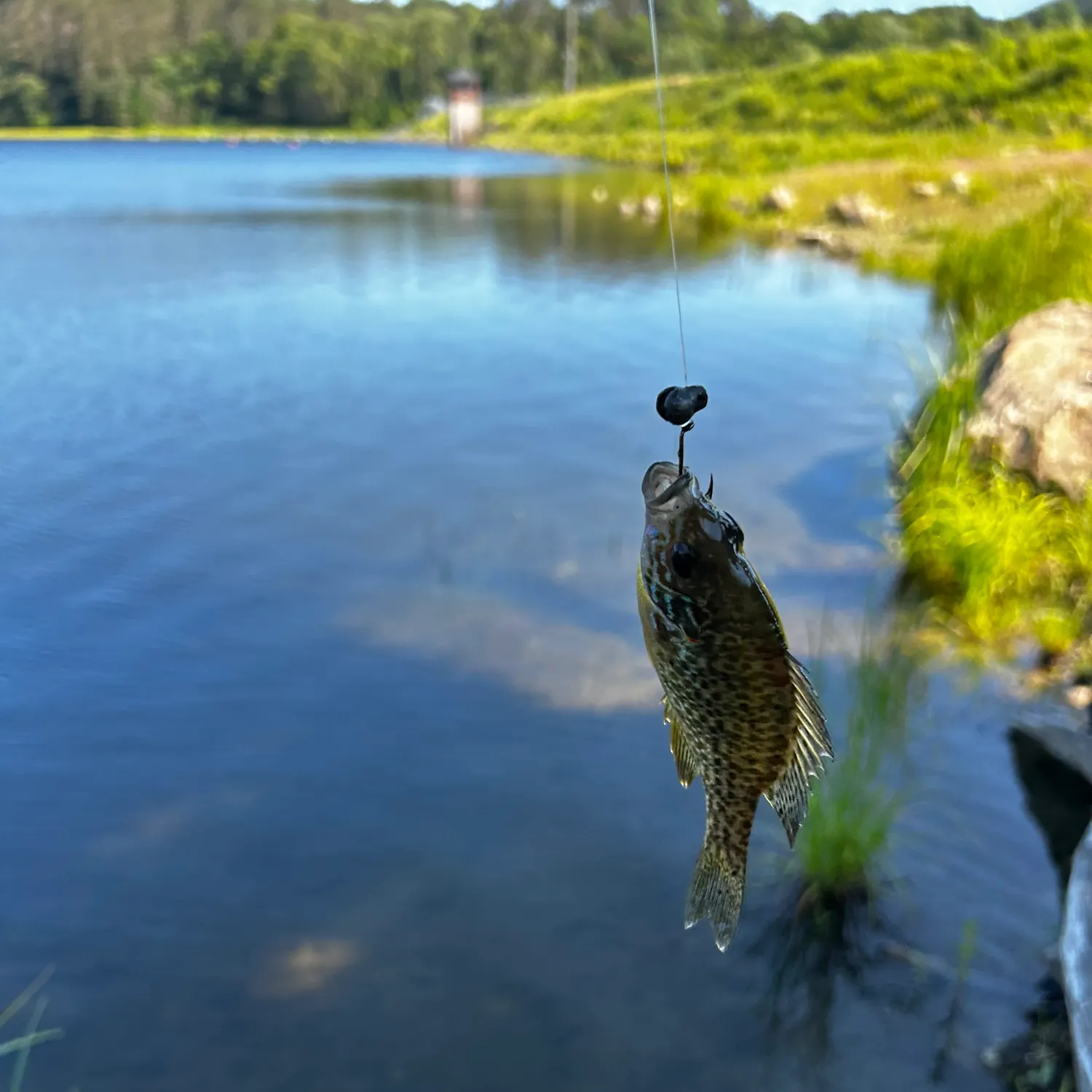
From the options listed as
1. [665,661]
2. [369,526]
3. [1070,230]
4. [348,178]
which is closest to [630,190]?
[348,178]

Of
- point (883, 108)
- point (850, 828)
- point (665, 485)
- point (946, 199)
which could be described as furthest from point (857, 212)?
point (665, 485)

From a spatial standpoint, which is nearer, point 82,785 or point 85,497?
point 82,785

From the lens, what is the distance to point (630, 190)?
105 feet

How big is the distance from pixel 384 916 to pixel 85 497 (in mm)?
5396

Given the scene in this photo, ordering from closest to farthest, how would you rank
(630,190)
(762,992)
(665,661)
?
(665,661)
(762,992)
(630,190)

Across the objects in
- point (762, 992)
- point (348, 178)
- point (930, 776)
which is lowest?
point (762, 992)

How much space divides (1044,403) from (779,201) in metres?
17.8

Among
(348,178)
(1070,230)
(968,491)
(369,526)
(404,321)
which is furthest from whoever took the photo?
(348,178)

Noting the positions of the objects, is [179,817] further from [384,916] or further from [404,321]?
[404,321]

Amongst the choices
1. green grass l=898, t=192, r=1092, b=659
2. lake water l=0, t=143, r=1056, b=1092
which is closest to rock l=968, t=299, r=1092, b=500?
green grass l=898, t=192, r=1092, b=659

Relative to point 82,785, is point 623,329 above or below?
above

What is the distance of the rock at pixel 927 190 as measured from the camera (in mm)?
21672

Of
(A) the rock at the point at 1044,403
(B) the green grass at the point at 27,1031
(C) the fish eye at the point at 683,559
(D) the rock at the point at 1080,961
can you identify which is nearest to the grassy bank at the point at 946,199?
(A) the rock at the point at 1044,403

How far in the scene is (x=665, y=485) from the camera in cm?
162
